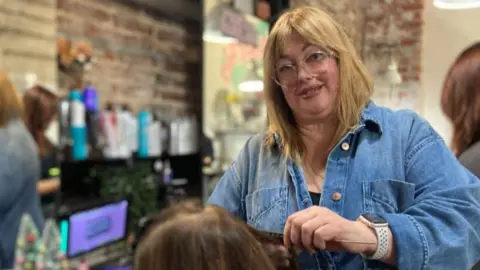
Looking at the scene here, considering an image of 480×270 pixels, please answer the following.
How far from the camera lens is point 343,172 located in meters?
1.14

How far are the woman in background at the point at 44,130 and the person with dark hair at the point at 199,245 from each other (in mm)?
1862

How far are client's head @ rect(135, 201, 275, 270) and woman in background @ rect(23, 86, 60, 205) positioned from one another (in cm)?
186

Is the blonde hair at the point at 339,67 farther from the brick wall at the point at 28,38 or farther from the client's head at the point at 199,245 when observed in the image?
the brick wall at the point at 28,38

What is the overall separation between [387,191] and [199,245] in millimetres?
440

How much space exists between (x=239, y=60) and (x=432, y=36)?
4.67 ft

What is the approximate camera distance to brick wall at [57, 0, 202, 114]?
3.33 m

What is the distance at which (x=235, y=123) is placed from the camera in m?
4.12

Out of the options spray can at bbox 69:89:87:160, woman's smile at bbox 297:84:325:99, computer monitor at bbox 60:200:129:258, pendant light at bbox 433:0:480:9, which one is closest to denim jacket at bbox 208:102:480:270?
woman's smile at bbox 297:84:325:99

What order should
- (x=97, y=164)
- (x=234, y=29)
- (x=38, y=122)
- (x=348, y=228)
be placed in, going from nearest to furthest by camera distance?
(x=348, y=228), (x=38, y=122), (x=97, y=164), (x=234, y=29)

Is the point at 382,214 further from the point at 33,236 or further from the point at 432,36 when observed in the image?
the point at 432,36

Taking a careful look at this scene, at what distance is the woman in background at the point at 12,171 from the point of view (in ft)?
7.93

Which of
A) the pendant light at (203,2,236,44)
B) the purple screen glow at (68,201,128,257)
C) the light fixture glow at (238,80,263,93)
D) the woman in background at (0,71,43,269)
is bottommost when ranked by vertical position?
the purple screen glow at (68,201,128,257)

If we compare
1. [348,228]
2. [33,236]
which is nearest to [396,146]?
[348,228]

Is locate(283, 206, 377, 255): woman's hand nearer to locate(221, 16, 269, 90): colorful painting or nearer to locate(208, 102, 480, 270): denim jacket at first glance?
locate(208, 102, 480, 270): denim jacket
